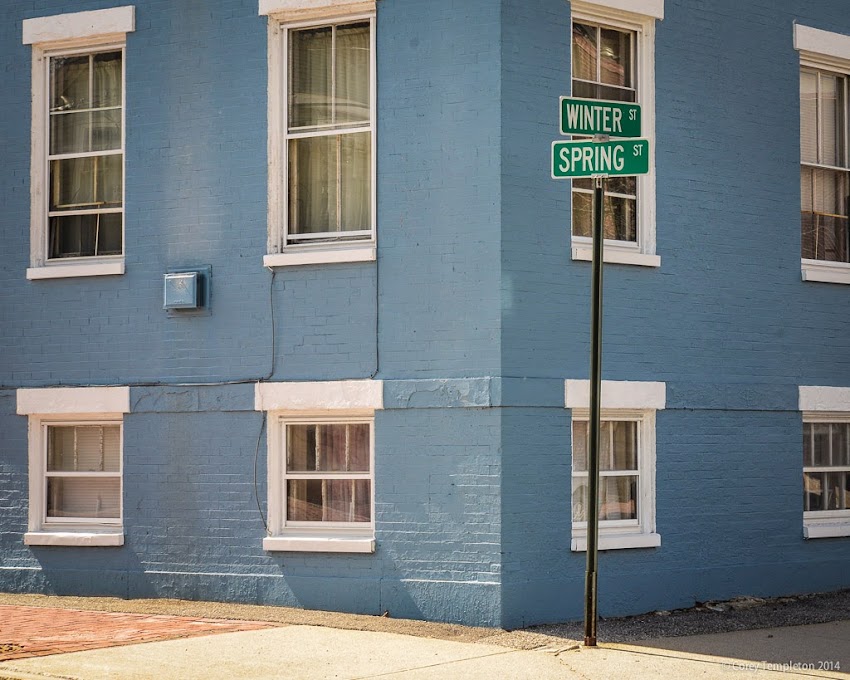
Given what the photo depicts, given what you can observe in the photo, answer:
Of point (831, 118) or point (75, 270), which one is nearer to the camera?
point (75, 270)

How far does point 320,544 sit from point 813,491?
504 cm

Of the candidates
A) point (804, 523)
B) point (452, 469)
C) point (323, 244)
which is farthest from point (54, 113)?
point (804, 523)

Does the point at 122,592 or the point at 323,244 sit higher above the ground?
the point at 323,244

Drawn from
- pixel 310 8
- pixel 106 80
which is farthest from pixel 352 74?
pixel 106 80

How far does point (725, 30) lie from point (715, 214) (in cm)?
176

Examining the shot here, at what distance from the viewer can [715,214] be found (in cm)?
1249

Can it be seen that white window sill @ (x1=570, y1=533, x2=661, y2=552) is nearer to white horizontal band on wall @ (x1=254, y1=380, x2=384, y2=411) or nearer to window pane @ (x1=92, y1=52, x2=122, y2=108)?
white horizontal band on wall @ (x1=254, y1=380, x2=384, y2=411)

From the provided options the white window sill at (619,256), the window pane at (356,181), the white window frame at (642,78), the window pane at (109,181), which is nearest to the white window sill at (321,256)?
the window pane at (356,181)

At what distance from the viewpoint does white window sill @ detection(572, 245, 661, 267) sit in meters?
11.5

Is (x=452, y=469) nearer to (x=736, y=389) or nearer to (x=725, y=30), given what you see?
(x=736, y=389)

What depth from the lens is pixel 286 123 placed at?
12023 mm

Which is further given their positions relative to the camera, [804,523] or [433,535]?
[804,523]

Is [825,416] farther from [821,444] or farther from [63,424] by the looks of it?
[63,424]

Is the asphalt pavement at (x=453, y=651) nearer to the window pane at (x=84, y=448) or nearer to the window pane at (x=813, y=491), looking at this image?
the window pane at (x=84, y=448)
